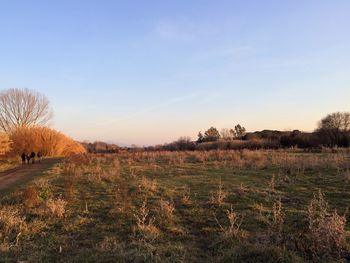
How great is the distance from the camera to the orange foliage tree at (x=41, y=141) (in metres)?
27.8

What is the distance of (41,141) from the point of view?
31.1m

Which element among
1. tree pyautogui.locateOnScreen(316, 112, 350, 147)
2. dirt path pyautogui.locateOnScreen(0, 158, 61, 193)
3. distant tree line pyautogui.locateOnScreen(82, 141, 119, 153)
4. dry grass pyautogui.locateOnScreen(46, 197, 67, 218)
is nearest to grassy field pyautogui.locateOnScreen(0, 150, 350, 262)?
dry grass pyautogui.locateOnScreen(46, 197, 67, 218)

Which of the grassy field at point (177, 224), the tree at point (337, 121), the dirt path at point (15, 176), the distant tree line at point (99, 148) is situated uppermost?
the tree at point (337, 121)

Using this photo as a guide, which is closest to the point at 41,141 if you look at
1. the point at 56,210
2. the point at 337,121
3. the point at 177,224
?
the point at 56,210

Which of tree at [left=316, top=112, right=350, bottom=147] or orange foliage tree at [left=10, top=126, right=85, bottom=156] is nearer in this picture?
orange foliage tree at [left=10, top=126, right=85, bottom=156]

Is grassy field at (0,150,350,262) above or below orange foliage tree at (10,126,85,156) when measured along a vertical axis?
below

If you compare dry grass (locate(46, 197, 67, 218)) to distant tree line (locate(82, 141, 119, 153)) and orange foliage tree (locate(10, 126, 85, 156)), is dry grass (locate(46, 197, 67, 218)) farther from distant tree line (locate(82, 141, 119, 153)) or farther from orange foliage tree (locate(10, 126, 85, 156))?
distant tree line (locate(82, 141, 119, 153))

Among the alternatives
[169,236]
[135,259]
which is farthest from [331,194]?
[135,259]

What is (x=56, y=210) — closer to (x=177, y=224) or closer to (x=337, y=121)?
(x=177, y=224)

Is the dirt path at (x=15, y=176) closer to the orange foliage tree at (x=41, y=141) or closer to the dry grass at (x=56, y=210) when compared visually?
the dry grass at (x=56, y=210)

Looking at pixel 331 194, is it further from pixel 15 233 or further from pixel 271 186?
pixel 15 233

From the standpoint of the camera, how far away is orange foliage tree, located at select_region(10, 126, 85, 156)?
91.1 feet

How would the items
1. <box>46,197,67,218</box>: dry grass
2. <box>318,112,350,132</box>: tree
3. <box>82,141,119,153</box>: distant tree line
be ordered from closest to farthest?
<box>46,197,67,218</box>: dry grass, <box>82,141,119,153</box>: distant tree line, <box>318,112,350,132</box>: tree

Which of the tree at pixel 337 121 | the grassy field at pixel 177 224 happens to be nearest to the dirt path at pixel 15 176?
the grassy field at pixel 177 224
